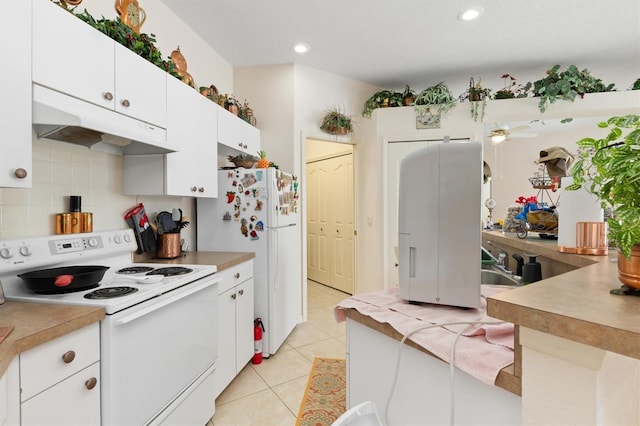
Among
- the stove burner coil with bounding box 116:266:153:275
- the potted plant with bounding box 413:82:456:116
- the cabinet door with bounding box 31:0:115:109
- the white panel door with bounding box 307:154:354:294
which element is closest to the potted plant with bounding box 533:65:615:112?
the potted plant with bounding box 413:82:456:116

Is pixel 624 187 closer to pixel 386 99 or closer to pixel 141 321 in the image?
pixel 141 321

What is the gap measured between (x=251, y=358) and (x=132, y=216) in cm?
136

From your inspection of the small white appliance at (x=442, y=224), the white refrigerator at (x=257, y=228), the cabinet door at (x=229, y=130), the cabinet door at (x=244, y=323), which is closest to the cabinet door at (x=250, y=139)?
the cabinet door at (x=229, y=130)

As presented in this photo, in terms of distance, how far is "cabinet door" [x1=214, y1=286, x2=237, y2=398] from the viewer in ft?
6.56

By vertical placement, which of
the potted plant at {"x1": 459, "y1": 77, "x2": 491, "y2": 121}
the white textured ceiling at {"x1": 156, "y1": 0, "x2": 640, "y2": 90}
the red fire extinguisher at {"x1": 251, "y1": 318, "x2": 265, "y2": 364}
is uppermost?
the white textured ceiling at {"x1": 156, "y1": 0, "x2": 640, "y2": 90}

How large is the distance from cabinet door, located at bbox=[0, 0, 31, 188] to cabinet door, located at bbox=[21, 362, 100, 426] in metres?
0.71

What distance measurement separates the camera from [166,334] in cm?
144

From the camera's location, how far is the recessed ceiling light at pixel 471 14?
2492mm

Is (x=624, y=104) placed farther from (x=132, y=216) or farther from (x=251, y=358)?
(x=132, y=216)

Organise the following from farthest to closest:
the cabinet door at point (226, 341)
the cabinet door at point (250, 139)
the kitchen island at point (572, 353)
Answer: the cabinet door at point (250, 139) → the cabinet door at point (226, 341) → the kitchen island at point (572, 353)

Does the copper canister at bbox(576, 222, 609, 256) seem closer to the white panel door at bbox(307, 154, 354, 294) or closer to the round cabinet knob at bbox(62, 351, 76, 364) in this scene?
the round cabinet knob at bbox(62, 351, 76, 364)

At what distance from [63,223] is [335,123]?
269 centimetres

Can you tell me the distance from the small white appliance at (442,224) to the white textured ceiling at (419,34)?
6.56ft

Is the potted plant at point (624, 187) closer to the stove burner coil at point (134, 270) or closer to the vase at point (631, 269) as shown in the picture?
the vase at point (631, 269)
